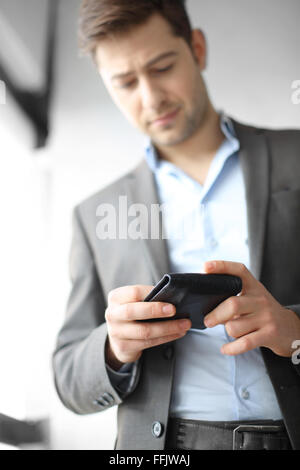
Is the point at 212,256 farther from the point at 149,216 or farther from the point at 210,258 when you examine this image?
the point at 149,216

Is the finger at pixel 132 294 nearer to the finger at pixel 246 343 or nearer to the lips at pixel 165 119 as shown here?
the finger at pixel 246 343

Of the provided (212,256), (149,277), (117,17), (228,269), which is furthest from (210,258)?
(117,17)

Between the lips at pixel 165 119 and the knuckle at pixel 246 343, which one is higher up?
the lips at pixel 165 119

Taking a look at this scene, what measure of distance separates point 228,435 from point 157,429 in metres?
0.12

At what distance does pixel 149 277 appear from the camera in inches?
35.4

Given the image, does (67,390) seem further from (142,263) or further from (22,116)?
(22,116)

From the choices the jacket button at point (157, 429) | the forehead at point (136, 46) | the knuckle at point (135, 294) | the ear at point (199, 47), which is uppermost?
the forehead at point (136, 46)

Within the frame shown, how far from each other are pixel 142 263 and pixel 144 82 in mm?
408

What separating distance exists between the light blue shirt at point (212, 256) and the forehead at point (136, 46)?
195 millimetres

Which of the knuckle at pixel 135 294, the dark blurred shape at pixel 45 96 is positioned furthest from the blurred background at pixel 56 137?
the knuckle at pixel 135 294

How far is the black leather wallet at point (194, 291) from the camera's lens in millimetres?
631

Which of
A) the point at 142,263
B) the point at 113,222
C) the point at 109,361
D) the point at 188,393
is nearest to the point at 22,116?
the point at 113,222

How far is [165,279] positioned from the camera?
2.02ft

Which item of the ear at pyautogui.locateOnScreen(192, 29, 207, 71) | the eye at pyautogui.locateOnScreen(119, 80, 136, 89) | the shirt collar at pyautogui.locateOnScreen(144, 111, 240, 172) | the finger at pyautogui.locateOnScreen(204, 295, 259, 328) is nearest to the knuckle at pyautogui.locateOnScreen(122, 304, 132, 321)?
the finger at pyautogui.locateOnScreen(204, 295, 259, 328)
